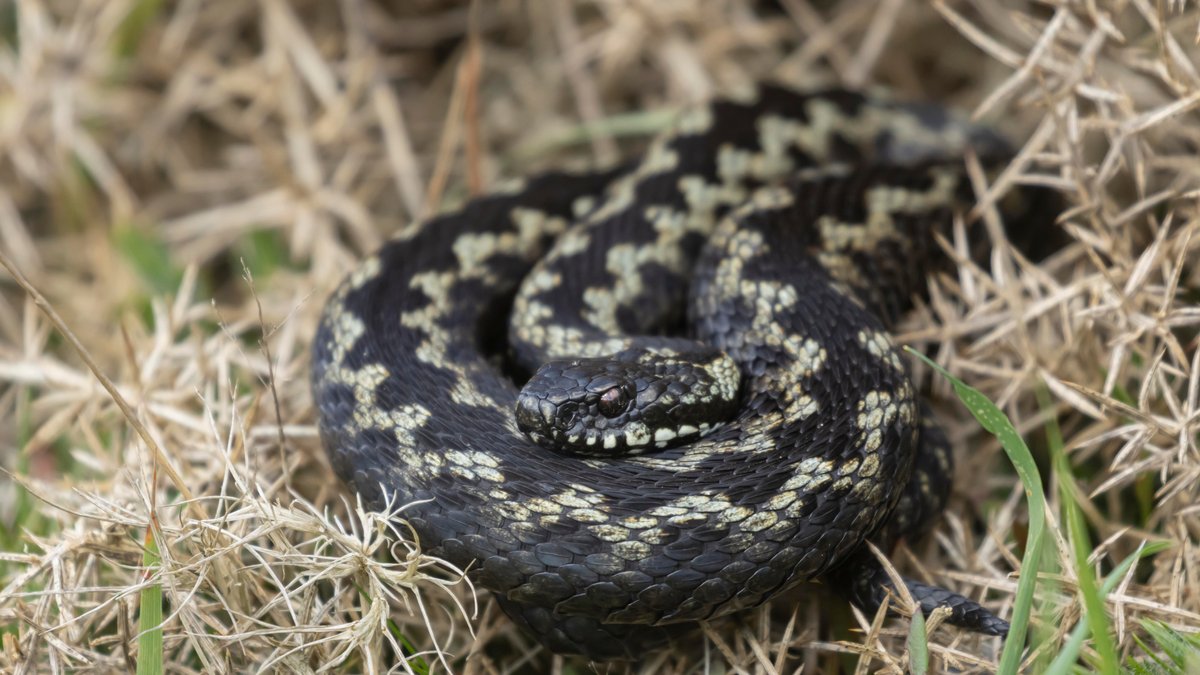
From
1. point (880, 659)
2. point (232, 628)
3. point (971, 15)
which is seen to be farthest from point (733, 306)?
point (971, 15)

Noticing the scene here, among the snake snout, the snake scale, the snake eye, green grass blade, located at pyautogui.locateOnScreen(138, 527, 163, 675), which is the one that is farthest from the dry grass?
the snake eye

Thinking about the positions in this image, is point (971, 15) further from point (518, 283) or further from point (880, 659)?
point (880, 659)

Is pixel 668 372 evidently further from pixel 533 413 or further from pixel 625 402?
pixel 533 413

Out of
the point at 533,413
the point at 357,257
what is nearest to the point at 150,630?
the point at 533,413

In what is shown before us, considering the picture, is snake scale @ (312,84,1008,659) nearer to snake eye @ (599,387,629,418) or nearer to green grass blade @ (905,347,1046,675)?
snake eye @ (599,387,629,418)

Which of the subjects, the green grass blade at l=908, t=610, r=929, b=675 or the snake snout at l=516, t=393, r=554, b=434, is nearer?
the green grass blade at l=908, t=610, r=929, b=675

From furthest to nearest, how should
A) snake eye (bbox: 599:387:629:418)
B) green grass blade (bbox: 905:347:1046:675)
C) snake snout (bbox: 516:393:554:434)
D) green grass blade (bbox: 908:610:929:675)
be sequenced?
snake eye (bbox: 599:387:629:418)
snake snout (bbox: 516:393:554:434)
green grass blade (bbox: 908:610:929:675)
green grass blade (bbox: 905:347:1046:675)

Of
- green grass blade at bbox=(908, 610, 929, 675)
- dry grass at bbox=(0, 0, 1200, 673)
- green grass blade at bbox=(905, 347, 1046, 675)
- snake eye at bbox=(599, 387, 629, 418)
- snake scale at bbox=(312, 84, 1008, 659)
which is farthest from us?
snake eye at bbox=(599, 387, 629, 418)

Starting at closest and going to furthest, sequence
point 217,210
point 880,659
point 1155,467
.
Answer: point 880,659, point 1155,467, point 217,210
